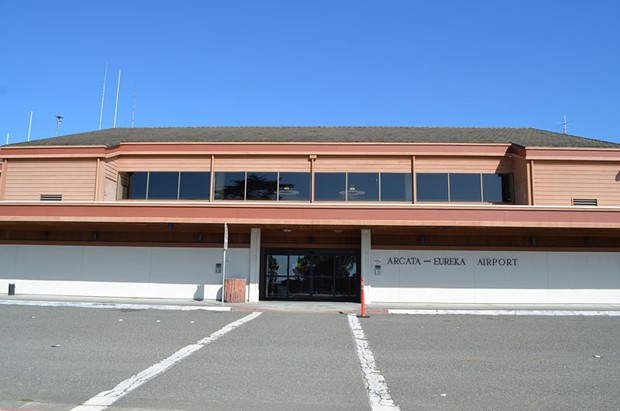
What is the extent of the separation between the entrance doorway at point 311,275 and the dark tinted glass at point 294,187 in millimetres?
2421

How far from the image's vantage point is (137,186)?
23.2m

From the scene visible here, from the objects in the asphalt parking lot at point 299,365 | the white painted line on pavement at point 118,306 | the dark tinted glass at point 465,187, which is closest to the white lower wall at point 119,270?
the white painted line on pavement at point 118,306

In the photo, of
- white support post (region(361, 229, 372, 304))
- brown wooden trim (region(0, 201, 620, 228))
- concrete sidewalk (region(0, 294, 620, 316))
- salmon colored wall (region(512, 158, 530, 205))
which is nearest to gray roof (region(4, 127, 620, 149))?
salmon colored wall (region(512, 158, 530, 205))

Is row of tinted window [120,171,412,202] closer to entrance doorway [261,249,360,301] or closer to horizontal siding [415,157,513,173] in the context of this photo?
horizontal siding [415,157,513,173]

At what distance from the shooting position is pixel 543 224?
18.9m

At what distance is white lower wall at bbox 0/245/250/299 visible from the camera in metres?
20.7

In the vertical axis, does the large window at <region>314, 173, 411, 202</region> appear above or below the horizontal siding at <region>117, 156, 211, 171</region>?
below

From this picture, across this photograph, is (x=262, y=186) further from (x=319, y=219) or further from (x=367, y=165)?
(x=367, y=165)

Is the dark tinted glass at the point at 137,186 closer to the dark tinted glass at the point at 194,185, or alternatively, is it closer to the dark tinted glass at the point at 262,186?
the dark tinted glass at the point at 194,185

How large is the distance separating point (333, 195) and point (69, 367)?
1528cm

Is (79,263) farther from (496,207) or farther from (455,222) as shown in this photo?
(496,207)

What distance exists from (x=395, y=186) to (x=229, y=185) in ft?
23.7

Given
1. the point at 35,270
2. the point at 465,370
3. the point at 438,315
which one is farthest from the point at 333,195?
the point at 465,370

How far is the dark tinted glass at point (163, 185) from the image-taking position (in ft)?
74.6
